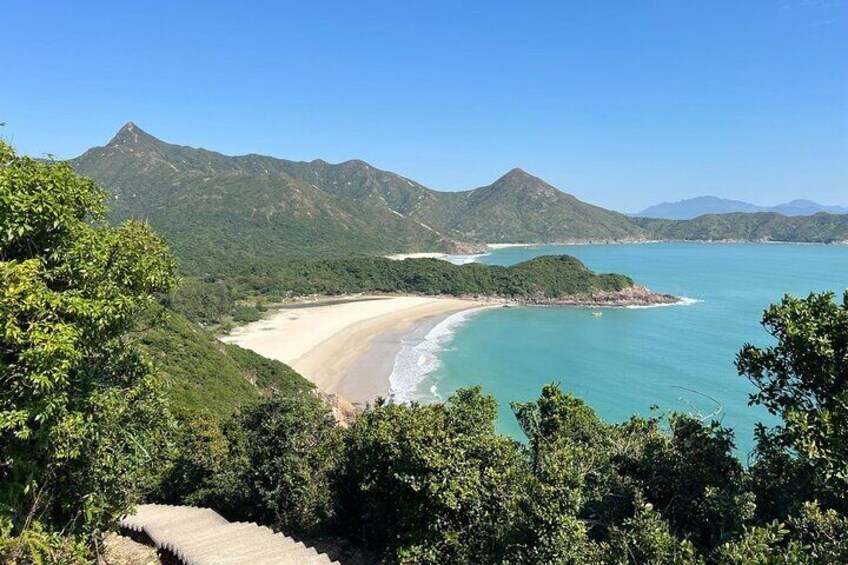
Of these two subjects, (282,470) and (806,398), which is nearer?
(806,398)

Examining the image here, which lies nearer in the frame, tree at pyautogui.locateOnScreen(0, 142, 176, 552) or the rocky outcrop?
→ tree at pyautogui.locateOnScreen(0, 142, 176, 552)

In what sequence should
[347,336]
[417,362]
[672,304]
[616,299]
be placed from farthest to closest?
[616,299]
[672,304]
[347,336]
[417,362]

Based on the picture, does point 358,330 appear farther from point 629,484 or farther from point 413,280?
point 629,484

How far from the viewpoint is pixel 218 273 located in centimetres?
10244

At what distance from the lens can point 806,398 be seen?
7867 millimetres

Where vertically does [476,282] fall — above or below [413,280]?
below

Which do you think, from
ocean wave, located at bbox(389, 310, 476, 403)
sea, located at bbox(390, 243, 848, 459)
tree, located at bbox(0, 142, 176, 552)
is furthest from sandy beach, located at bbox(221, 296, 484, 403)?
tree, located at bbox(0, 142, 176, 552)

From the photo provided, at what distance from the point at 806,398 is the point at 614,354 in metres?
46.6

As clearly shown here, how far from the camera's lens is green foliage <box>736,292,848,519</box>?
6754mm

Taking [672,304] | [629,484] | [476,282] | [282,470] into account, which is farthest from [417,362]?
[672,304]

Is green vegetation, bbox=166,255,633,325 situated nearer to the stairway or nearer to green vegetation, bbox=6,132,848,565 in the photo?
the stairway

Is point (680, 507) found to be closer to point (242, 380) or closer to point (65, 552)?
point (65, 552)

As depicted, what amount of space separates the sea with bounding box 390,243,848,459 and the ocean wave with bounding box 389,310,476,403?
0.31 feet

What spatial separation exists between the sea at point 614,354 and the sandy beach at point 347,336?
2502 mm
